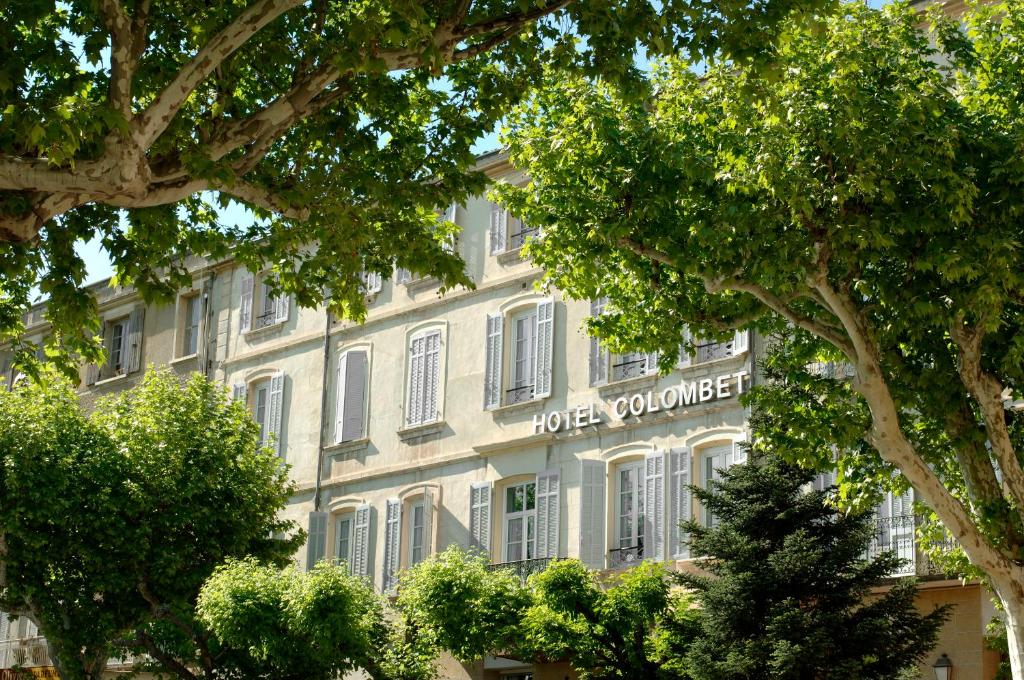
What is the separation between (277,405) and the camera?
32.2 metres

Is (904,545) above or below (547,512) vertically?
below

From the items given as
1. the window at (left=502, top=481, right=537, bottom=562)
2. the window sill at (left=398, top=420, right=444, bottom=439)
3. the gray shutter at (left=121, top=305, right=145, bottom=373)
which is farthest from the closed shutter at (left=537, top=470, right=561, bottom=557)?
the gray shutter at (left=121, top=305, right=145, bottom=373)

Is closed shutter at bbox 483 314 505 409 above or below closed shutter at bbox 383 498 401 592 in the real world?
above

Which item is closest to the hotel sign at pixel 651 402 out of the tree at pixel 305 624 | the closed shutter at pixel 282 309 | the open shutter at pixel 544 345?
the open shutter at pixel 544 345

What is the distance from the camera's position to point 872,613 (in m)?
18.3

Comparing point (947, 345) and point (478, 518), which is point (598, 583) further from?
point (947, 345)

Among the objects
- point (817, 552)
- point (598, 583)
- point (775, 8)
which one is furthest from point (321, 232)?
point (598, 583)

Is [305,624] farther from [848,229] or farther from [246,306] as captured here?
[246,306]

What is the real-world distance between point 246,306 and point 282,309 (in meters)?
1.20

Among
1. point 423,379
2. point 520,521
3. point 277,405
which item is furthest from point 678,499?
point 277,405

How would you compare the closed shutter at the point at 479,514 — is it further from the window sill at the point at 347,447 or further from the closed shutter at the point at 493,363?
the window sill at the point at 347,447

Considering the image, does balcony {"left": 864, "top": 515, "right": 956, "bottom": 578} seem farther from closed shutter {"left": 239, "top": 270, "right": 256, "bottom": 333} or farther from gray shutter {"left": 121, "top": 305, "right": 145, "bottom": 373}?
gray shutter {"left": 121, "top": 305, "right": 145, "bottom": 373}

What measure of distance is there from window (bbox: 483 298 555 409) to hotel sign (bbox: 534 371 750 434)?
2.28ft

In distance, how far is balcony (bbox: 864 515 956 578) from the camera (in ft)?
67.4
